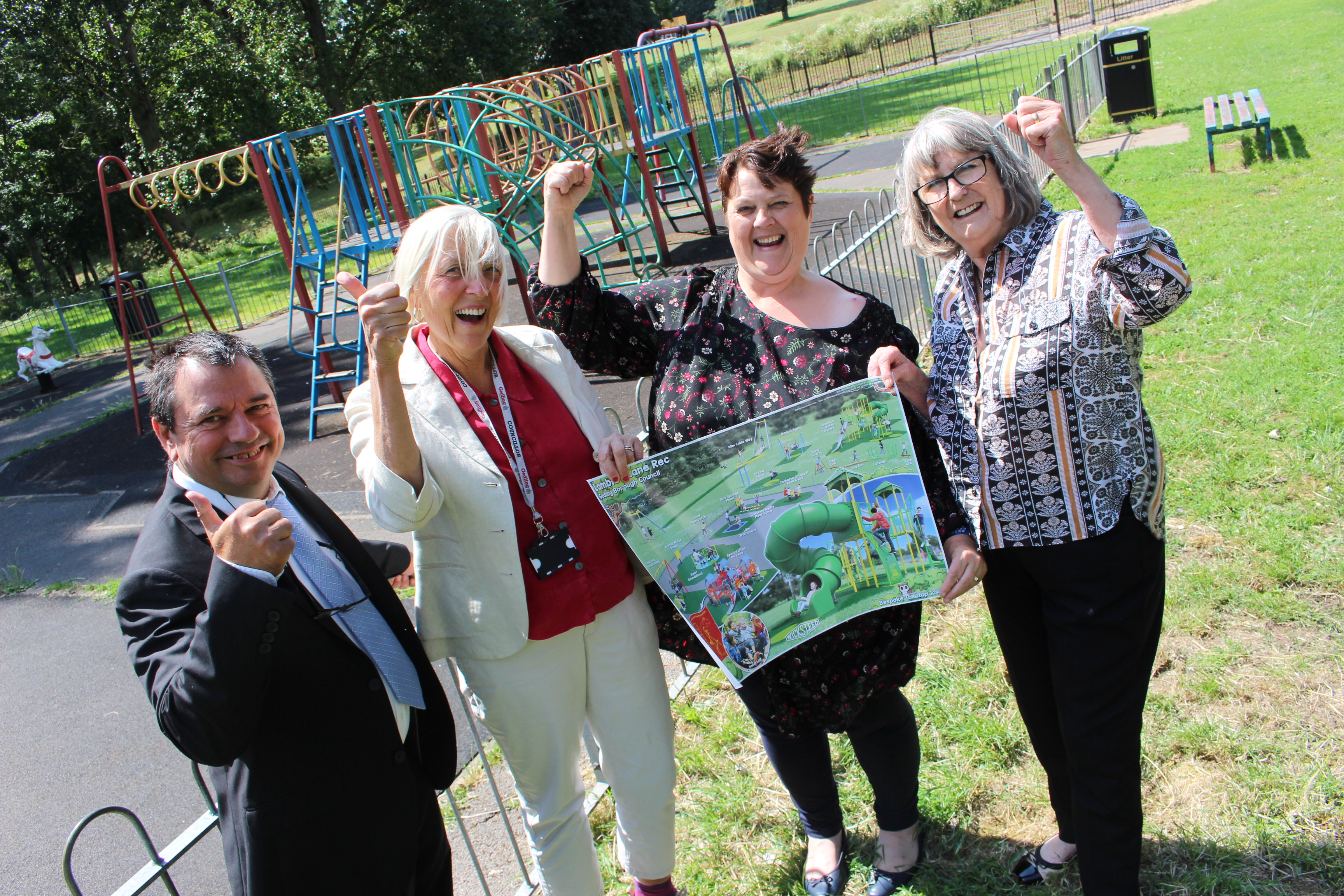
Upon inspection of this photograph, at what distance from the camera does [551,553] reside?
2232 mm

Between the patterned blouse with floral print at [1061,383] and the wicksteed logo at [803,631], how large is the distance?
483 mm

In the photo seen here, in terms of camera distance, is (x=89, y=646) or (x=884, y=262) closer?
(x=89, y=646)

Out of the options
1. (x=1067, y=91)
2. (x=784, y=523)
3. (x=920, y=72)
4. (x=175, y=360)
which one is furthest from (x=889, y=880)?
(x=920, y=72)

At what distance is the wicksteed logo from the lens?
7.43ft

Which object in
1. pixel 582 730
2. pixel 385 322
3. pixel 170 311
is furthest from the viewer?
pixel 170 311

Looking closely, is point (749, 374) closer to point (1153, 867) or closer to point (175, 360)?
point (175, 360)

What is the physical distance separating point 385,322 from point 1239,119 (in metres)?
12.5

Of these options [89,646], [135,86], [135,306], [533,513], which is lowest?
[89,646]

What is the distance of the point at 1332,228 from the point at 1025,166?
764 centimetres

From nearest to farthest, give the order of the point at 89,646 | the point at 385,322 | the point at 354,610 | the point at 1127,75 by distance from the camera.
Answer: the point at 385,322
the point at 354,610
the point at 89,646
the point at 1127,75

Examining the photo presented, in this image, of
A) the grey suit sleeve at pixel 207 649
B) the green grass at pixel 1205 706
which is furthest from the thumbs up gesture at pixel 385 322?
the green grass at pixel 1205 706

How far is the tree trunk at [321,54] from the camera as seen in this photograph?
31.7m

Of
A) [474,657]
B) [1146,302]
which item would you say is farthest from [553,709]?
[1146,302]

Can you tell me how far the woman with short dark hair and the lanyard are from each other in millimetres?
331
